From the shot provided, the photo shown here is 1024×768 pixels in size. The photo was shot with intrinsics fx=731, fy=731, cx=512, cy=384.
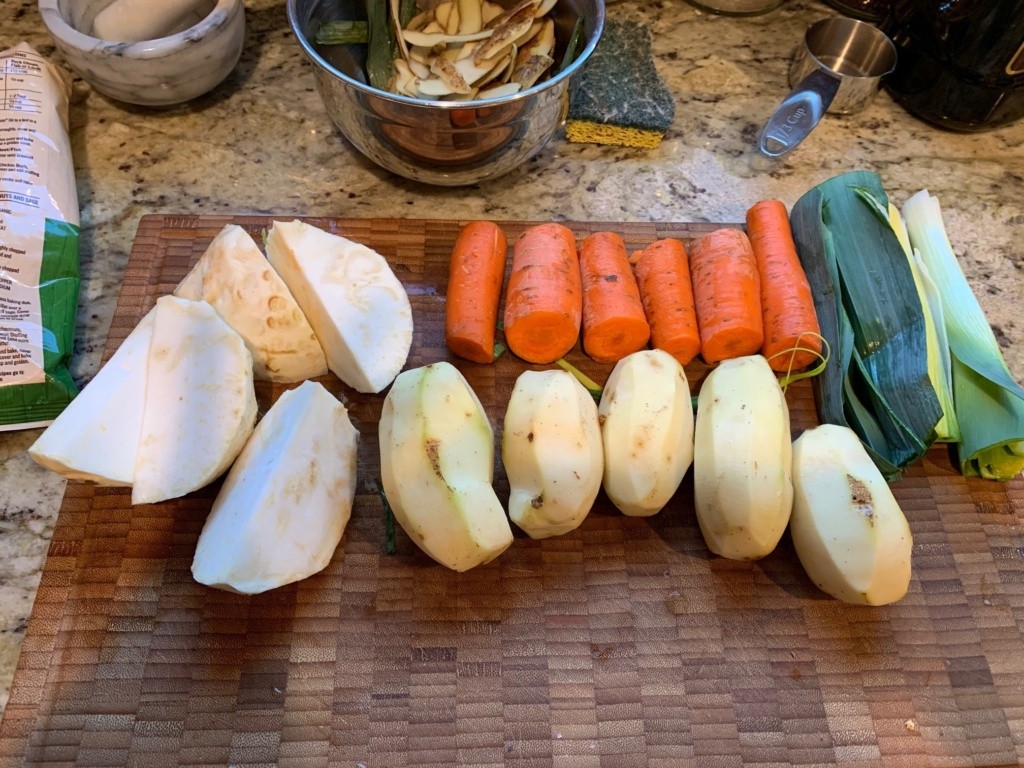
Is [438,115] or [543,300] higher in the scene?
[438,115]

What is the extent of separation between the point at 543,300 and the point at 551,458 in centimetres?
40

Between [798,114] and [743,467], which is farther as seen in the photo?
[798,114]

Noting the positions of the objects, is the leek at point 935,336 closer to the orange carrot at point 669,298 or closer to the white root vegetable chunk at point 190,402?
the orange carrot at point 669,298

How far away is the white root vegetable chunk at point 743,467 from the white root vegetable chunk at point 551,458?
0.69 ft

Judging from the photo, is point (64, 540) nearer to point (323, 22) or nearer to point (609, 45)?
point (323, 22)

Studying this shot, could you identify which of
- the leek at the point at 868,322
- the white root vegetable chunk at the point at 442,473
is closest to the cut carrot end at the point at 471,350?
the white root vegetable chunk at the point at 442,473

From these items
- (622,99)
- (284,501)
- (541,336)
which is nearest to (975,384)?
(541,336)

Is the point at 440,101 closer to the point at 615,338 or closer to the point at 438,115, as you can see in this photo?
the point at 438,115

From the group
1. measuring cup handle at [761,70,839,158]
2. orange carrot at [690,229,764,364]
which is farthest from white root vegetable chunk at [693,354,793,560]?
measuring cup handle at [761,70,839,158]

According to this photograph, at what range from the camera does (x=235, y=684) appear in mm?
1265

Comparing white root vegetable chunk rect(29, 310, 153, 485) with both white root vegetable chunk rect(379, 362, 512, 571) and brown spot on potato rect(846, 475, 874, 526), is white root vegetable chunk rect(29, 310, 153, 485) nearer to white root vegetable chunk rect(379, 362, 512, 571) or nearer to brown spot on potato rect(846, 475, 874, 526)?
white root vegetable chunk rect(379, 362, 512, 571)

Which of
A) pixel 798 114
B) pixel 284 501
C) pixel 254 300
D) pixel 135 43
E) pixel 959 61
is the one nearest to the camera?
pixel 284 501

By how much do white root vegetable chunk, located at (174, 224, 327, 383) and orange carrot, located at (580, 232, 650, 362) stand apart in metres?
0.61

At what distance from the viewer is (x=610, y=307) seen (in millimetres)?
1613
